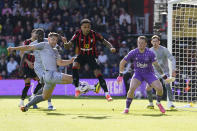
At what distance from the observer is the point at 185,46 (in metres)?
17.1

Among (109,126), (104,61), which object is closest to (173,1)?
(109,126)

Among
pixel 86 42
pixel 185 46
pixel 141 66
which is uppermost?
pixel 86 42

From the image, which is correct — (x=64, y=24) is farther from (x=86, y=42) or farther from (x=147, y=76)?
(x=147, y=76)

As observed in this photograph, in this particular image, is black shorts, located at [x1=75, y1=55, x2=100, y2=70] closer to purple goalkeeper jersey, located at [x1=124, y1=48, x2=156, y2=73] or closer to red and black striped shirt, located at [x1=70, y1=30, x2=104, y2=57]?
red and black striped shirt, located at [x1=70, y1=30, x2=104, y2=57]

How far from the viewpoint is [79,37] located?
1273 cm

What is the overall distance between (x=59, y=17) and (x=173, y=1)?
1328 cm

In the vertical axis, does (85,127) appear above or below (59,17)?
below

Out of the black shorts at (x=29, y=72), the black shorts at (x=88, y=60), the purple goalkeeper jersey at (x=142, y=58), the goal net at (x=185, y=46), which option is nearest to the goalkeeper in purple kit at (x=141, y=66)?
the purple goalkeeper jersey at (x=142, y=58)

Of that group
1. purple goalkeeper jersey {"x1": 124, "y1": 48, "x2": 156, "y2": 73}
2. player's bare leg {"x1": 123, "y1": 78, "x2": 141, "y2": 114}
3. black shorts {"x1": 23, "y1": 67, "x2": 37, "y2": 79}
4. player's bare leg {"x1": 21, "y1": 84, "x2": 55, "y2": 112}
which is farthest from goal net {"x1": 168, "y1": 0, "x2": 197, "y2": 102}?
player's bare leg {"x1": 21, "y1": 84, "x2": 55, "y2": 112}

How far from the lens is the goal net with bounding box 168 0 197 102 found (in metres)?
16.5

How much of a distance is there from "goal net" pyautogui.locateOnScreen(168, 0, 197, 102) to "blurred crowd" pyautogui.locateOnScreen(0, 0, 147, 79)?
612cm

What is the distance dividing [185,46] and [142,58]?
502cm

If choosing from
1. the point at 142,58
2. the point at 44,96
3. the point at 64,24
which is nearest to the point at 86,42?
the point at 142,58

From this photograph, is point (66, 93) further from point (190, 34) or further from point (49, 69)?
point (49, 69)
